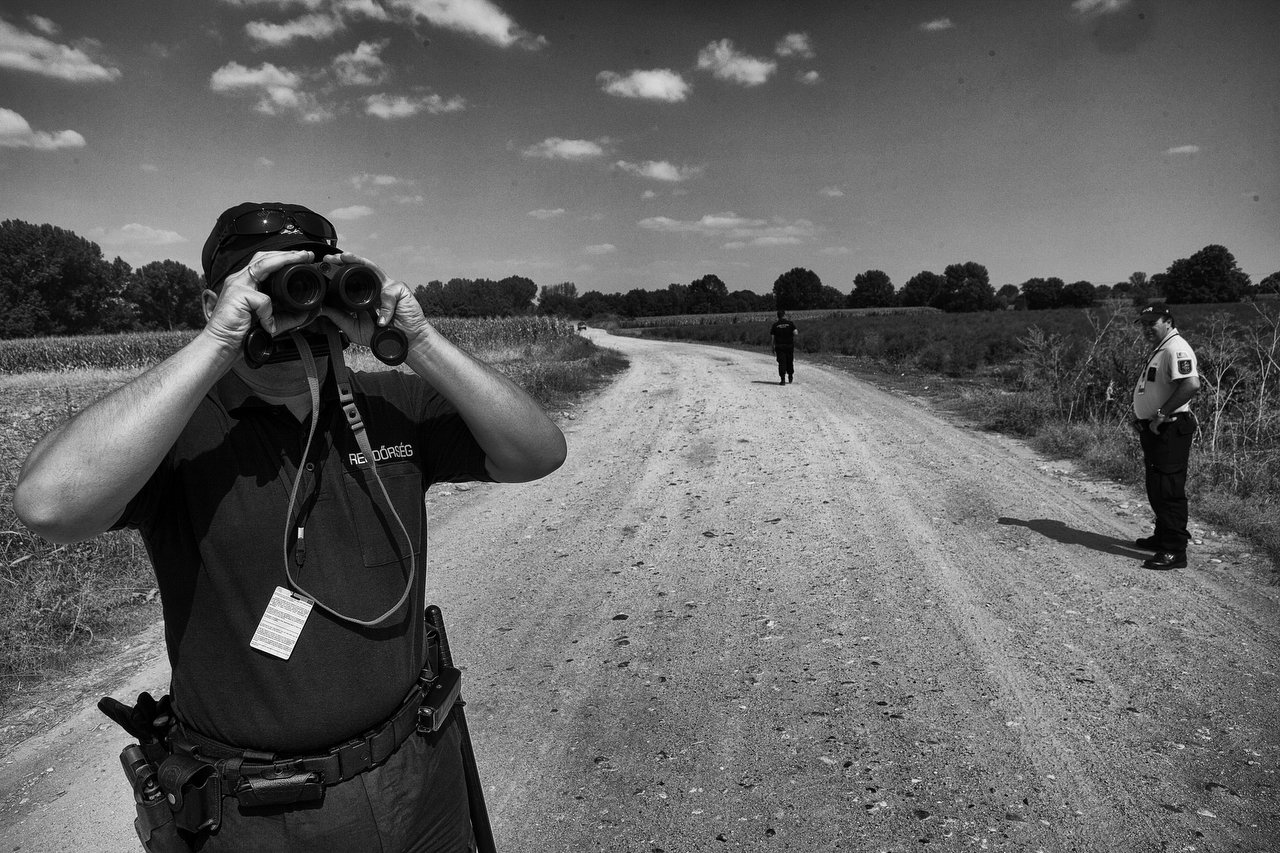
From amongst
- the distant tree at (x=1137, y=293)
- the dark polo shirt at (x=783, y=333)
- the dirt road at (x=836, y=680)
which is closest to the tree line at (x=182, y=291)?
the distant tree at (x=1137, y=293)

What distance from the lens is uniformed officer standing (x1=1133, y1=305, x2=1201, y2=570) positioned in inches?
212

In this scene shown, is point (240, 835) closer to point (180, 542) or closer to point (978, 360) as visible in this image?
point (180, 542)

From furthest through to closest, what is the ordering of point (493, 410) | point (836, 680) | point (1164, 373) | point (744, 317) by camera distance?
point (744, 317)
point (1164, 373)
point (836, 680)
point (493, 410)

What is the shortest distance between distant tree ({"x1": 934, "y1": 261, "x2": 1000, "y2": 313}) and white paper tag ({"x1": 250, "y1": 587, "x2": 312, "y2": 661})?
90442 mm

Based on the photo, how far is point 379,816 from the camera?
1.50 metres

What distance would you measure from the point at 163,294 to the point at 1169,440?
9074 cm

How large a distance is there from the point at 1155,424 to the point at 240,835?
6.22 meters

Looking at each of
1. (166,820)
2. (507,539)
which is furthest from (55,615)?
(166,820)

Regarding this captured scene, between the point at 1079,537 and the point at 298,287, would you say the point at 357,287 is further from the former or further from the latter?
the point at 1079,537

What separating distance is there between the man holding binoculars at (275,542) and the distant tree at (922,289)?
347 ft

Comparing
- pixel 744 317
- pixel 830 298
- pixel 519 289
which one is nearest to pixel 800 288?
pixel 830 298

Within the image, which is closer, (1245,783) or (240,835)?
(240,835)

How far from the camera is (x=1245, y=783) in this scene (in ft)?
9.91

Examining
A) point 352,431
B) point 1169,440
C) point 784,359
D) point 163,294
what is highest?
point 163,294
